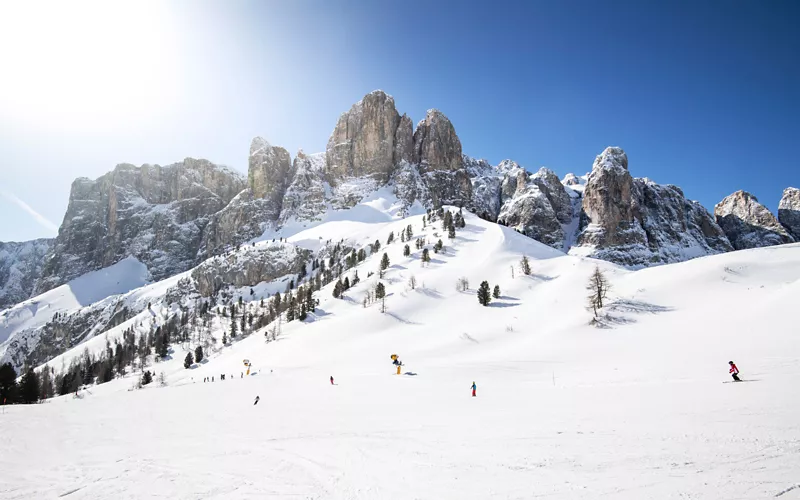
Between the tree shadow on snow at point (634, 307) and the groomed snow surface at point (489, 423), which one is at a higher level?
the tree shadow on snow at point (634, 307)

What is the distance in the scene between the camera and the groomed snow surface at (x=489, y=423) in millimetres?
12047

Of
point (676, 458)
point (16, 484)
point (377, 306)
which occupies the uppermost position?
point (377, 306)

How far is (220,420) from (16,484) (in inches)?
395

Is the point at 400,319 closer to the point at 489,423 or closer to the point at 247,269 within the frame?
the point at 489,423

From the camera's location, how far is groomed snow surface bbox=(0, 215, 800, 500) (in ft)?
39.5

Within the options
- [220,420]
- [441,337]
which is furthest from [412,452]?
[441,337]

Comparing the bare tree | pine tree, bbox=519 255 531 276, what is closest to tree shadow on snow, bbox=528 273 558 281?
pine tree, bbox=519 255 531 276

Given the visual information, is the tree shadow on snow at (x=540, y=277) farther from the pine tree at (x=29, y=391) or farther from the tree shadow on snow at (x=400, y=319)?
the pine tree at (x=29, y=391)

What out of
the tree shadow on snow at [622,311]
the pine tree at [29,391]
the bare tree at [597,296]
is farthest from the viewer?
the pine tree at [29,391]

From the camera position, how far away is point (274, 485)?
12.8m

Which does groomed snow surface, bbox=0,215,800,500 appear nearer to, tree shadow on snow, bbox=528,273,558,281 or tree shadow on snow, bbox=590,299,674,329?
tree shadow on snow, bbox=590,299,674,329

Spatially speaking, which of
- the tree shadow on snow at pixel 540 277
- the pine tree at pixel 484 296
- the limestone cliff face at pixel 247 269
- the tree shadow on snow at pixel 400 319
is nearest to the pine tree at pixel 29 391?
the tree shadow on snow at pixel 400 319

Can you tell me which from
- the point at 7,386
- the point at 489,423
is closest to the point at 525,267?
the point at 489,423

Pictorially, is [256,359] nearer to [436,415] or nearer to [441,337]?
[441,337]
